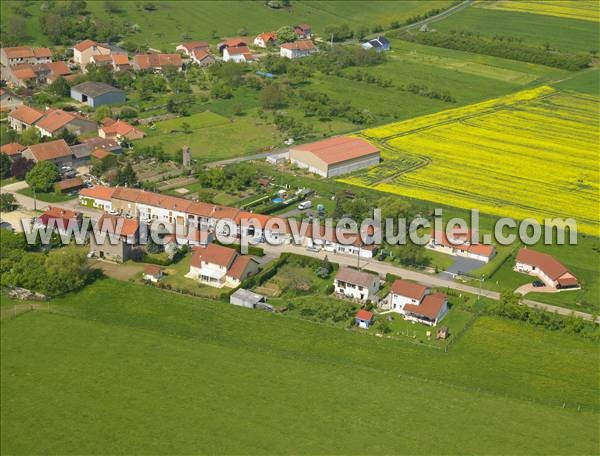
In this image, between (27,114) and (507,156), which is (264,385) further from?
(27,114)

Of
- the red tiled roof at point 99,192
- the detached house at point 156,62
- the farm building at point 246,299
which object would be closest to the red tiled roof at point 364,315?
the farm building at point 246,299

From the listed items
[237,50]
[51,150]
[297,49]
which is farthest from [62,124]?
[297,49]

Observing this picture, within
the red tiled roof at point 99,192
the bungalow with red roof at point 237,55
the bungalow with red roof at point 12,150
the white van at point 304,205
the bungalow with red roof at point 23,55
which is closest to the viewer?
the red tiled roof at point 99,192

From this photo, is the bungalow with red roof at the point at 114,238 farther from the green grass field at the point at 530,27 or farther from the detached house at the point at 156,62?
the green grass field at the point at 530,27

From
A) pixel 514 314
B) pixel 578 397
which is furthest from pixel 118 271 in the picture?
pixel 578 397

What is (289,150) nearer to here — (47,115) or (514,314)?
(47,115)
